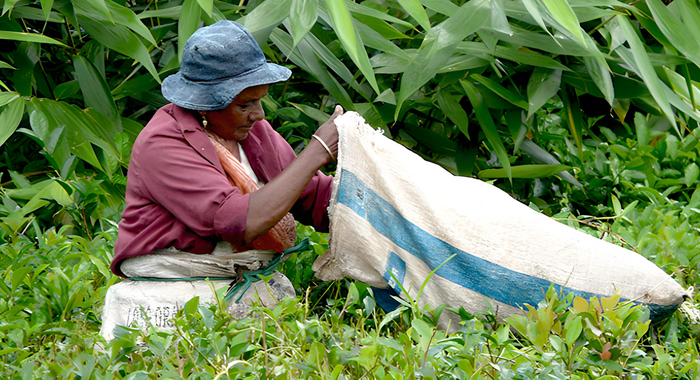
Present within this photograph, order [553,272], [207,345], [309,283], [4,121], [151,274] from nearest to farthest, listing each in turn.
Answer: [207,345] < [553,272] < [151,274] < [309,283] < [4,121]

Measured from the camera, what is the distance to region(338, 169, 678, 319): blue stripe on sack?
1.69 metres

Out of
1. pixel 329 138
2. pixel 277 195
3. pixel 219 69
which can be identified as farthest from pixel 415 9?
pixel 277 195

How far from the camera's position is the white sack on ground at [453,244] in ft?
5.48

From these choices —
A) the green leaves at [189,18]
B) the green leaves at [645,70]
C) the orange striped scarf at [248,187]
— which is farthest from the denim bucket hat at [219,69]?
the green leaves at [645,70]

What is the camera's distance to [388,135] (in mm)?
2877

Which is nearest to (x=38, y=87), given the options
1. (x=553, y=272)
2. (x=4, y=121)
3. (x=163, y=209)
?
(x=4, y=121)

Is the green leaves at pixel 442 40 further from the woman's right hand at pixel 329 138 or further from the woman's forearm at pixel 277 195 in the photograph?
the woman's forearm at pixel 277 195

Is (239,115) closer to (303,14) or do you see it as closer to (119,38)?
(303,14)

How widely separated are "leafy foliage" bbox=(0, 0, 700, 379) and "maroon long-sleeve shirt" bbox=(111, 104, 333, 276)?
9.5 inches

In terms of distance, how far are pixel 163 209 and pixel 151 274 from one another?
0.59 ft

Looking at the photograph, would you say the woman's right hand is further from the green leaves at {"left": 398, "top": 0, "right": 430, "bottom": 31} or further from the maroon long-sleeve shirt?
the green leaves at {"left": 398, "top": 0, "right": 430, "bottom": 31}

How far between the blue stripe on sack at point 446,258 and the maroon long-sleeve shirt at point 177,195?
0.97 feet

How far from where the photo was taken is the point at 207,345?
53.2 inches

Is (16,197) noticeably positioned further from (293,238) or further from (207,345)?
(207,345)
